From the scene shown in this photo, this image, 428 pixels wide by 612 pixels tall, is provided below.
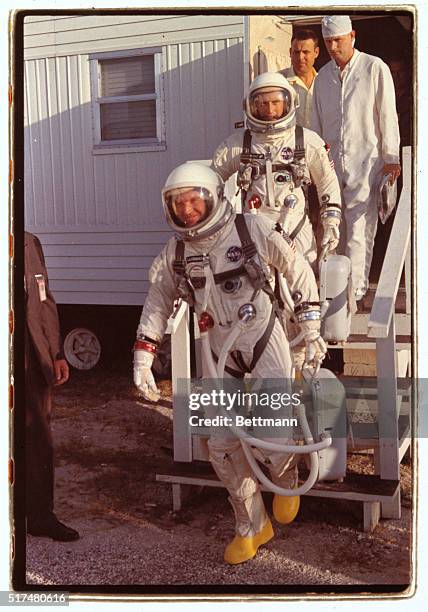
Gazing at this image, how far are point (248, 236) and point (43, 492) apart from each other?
1.47 meters

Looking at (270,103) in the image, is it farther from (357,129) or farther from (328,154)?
Answer: (357,129)

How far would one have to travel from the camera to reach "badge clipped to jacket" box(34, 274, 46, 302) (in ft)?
12.3

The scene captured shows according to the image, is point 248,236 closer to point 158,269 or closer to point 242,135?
point 158,269

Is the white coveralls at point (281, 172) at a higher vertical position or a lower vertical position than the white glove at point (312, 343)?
higher

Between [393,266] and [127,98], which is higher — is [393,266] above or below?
below

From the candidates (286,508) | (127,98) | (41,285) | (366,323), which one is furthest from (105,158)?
(286,508)

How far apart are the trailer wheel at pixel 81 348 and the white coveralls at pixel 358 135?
1.42 m

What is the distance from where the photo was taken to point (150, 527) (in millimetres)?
3969

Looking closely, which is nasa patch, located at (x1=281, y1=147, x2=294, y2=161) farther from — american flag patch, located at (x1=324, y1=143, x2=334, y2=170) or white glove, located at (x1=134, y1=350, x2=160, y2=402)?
white glove, located at (x1=134, y1=350, x2=160, y2=402)

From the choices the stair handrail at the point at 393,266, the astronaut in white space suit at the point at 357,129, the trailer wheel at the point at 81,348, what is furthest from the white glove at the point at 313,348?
the trailer wheel at the point at 81,348

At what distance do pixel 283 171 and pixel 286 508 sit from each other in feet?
5.07

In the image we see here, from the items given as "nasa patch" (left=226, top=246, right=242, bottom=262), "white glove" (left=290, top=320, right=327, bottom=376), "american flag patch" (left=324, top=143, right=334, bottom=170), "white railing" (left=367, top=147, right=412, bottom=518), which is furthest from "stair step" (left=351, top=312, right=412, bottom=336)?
"nasa patch" (left=226, top=246, right=242, bottom=262)

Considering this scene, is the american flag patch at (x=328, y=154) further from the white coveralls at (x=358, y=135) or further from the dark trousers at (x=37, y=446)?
the dark trousers at (x=37, y=446)

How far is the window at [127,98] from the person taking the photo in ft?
13.8
